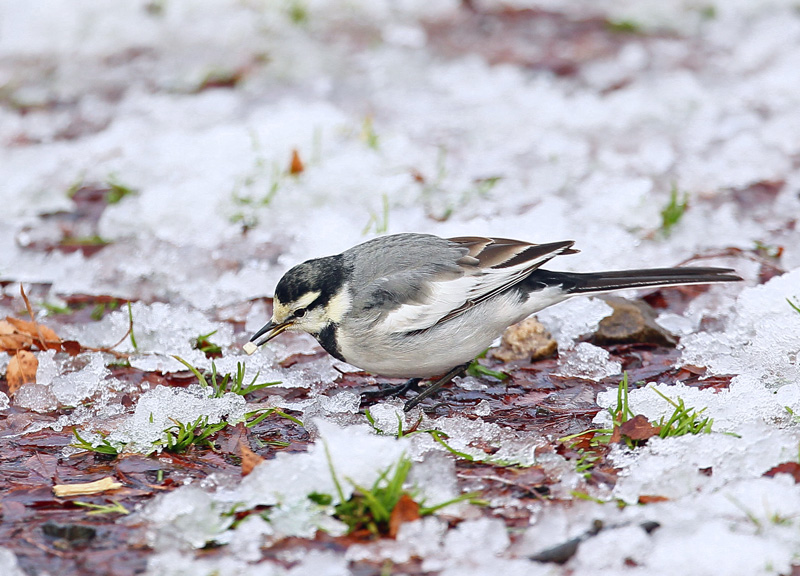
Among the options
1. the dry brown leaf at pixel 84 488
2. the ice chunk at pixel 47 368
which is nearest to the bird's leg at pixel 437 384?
the dry brown leaf at pixel 84 488

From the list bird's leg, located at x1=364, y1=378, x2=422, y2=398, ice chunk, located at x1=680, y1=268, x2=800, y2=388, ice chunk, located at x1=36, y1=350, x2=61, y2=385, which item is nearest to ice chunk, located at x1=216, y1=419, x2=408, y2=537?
bird's leg, located at x1=364, y1=378, x2=422, y2=398

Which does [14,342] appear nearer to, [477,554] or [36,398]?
[36,398]

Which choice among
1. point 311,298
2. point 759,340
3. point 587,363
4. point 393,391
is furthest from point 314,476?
point 759,340

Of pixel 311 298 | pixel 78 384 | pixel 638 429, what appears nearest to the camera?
pixel 638 429

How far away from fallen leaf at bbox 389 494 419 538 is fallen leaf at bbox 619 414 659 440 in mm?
1174

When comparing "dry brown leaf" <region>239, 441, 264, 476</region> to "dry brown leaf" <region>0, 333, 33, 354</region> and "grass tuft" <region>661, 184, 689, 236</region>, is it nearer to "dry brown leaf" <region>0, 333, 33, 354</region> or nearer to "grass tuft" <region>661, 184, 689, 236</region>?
"dry brown leaf" <region>0, 333, 33, 354</region>

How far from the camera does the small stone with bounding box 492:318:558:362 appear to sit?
5289 mm

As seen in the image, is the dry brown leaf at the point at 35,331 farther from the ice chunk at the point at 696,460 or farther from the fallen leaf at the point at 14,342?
the ice chunk at the point at 696,460

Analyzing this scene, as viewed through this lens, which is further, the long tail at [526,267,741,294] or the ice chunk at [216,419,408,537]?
the long tail at [526,267,741,294]

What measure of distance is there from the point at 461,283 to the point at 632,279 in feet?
3.22

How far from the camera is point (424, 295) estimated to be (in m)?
4.71

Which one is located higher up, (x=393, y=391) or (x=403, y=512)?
(x=403, y=512)

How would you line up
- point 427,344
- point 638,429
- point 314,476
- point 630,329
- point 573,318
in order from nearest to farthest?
point 314,476, point 638,429, point 427,344, point 630,329, point 573,318

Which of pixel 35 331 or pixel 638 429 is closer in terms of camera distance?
pixel 638 429
